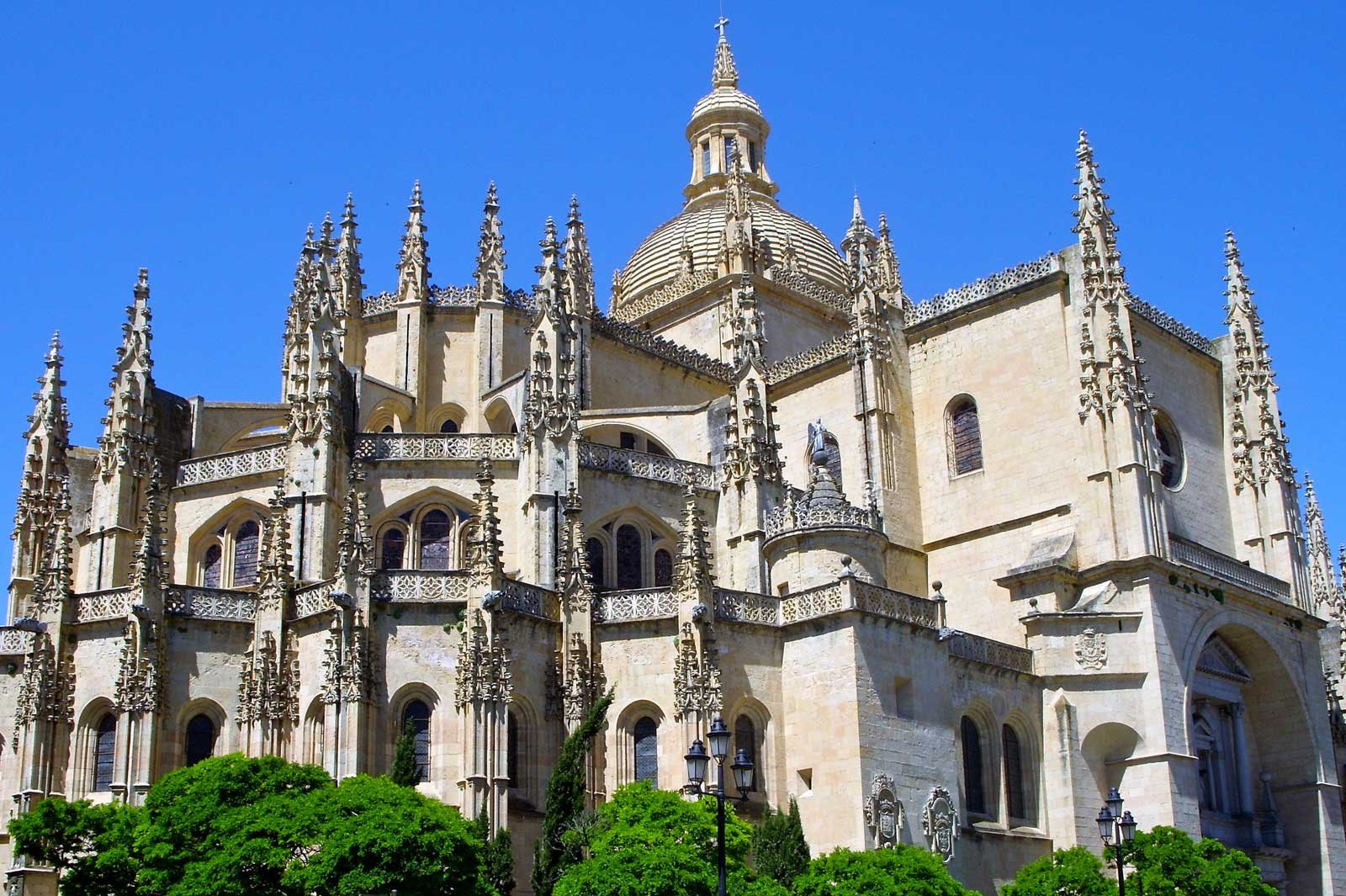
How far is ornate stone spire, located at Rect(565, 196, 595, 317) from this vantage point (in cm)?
4712

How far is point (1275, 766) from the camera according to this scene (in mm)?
44500

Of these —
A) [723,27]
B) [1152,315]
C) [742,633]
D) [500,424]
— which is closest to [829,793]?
[742,633]

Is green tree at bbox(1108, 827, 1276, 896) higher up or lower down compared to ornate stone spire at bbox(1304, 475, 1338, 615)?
lower down

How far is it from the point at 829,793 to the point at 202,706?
1329 cm

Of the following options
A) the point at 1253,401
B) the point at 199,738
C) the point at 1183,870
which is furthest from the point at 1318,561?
the point at 199,738

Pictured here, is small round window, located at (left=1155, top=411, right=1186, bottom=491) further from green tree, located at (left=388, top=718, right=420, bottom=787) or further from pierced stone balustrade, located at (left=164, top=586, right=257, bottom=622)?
pierced stone balustrade, located at (left=164, top=586, right=257, bottom=622)

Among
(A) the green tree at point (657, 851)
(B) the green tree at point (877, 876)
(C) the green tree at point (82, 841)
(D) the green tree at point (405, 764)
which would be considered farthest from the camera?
(D) the green tree at point (405, 764)

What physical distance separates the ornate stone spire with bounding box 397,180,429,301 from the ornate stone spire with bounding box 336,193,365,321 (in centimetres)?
155

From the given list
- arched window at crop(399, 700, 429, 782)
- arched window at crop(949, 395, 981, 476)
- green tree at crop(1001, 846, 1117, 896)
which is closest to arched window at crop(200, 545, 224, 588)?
arched window at crop(399, 700, 429, 782)

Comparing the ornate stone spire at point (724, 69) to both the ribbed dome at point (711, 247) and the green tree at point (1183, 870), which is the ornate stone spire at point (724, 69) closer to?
the ribbed dome at point (711, 247)

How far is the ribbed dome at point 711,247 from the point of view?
60.4 metres

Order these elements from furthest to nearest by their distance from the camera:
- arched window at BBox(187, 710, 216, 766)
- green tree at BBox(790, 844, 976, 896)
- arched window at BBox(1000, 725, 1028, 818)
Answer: arched window at BBox(1000, 725, 1028, 818) → arched window at BBox(187, 710, 216, 766) → green tree at BBox(790, 844, 976, 896)

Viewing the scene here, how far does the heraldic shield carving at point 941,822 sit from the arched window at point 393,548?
13.6 meters

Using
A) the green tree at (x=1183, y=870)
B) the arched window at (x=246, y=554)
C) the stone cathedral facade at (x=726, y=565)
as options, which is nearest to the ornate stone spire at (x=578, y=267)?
the stone cathedral facade at (x=726, y=565)
